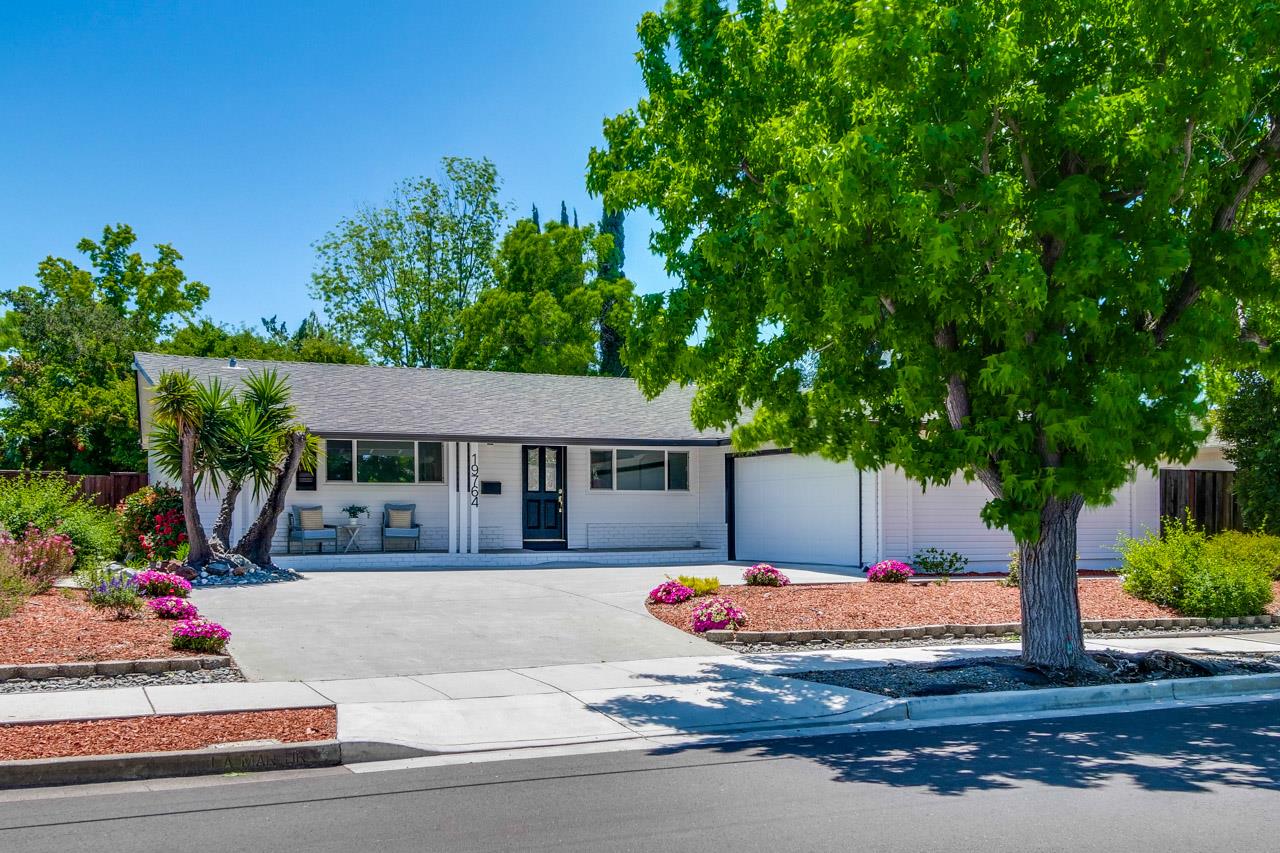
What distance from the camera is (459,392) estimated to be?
26188 millimetres

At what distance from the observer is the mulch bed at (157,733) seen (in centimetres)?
762

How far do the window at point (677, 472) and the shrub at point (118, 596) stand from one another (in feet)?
46.1

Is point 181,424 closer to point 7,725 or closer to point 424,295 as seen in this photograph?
point 7,725

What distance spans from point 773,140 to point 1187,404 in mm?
4365

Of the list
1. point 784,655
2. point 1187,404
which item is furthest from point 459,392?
point 1187,404

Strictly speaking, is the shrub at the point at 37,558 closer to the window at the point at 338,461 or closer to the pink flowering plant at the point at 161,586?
the pink flowering plant at the point at 161,586

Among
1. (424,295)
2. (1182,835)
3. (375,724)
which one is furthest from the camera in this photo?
(424,295)

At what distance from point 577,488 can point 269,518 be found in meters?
7.71

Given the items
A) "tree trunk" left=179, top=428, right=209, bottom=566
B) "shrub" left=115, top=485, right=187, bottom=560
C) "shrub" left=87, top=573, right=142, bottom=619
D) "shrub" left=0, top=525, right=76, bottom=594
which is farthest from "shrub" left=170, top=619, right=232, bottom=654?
"shrub" left=115, top=485, right=187, bottom=560

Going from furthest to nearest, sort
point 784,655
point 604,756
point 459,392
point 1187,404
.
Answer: point 459,392
point 784,655
point 1187,404
point 604,756

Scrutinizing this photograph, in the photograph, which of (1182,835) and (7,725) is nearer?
(1182,835)

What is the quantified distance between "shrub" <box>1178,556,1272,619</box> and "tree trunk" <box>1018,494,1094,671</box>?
16.6 feet

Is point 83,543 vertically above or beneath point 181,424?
beneath

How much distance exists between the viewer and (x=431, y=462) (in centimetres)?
2373
